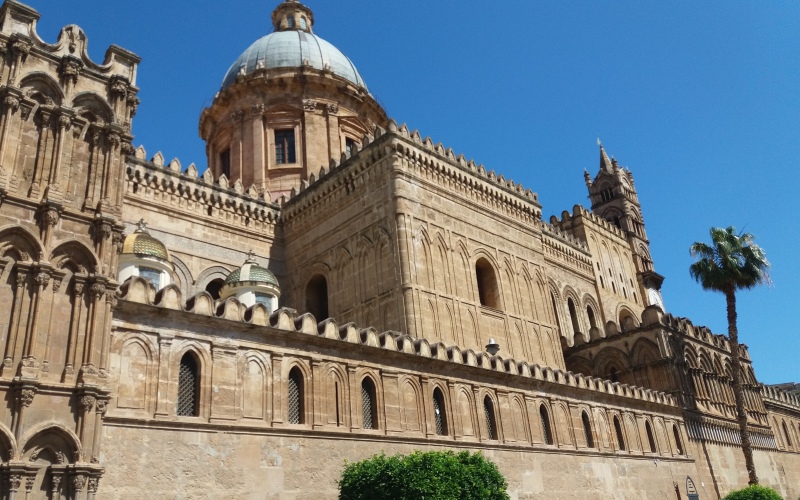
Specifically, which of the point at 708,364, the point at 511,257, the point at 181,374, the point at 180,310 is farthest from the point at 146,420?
the point at 708,364

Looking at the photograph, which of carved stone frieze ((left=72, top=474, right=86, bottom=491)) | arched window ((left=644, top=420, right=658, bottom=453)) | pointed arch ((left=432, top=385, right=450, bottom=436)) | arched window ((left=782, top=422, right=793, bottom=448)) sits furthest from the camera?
arched window ((left=782, top=422, right=793, bottom=448))

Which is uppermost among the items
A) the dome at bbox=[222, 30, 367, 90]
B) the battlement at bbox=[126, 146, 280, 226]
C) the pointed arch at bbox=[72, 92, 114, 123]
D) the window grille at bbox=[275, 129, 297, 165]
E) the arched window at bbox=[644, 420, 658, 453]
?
the dome at bbox=[222, 30, 367, 90]

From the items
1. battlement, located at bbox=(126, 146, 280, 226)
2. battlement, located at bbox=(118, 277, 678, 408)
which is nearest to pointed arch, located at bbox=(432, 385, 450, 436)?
battlement, located at bbox=(118, 277, 678, 408)

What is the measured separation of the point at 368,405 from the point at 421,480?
13.5ft

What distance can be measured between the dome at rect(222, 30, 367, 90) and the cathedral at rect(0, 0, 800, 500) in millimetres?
164

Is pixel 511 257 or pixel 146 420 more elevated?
pixel 511 257

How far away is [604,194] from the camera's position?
46.2m

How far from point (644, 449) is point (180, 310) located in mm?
16442

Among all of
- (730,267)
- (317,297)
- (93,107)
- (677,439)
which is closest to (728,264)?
(730,267)

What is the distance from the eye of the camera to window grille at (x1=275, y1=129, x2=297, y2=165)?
30641 millimetres

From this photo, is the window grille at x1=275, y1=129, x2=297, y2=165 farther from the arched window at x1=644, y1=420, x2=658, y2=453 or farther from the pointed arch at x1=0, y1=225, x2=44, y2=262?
the pointed arch at x1=0, y1=225, x2=44, y2=262

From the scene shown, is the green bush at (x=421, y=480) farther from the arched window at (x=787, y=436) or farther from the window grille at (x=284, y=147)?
the arched window at (x=787, y=436)

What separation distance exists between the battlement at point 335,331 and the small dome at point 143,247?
13.9 ft

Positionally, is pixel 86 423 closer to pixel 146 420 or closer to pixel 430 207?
pixel 146 420
